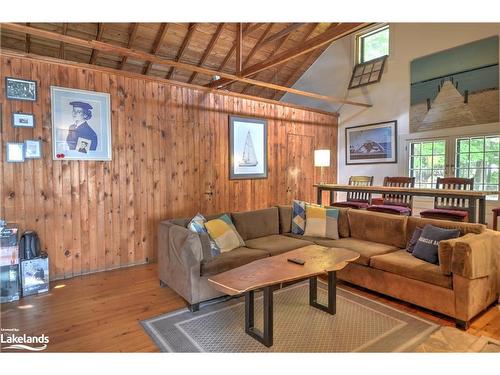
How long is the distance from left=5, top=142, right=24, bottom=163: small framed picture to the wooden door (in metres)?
4.41

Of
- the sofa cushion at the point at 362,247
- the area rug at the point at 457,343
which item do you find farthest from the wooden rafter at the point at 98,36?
the area rug at the point at 457,343

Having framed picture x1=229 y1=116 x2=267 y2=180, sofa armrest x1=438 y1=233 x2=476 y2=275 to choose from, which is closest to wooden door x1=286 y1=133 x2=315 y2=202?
framed picture x1=229 y1=116 x2=267 y2=180

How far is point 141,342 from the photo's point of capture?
7.36 feet

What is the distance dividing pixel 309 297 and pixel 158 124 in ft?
10.1

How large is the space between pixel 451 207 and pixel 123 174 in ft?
14.1

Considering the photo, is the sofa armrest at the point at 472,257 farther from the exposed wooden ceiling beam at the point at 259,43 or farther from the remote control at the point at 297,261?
the exposed wooden ceiling beam at the point at 259,43

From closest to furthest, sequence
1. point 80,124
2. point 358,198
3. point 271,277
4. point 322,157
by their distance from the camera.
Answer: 1. point 271,277
2. point 80,124
3. point 358,198
4. point 322,157

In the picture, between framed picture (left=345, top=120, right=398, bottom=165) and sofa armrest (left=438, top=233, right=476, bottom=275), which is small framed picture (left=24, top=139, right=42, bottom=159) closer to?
sofa armrest (left=438, top=233, right=476, bottom=275)

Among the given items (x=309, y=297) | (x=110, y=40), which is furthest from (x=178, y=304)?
(x=110, y=40)

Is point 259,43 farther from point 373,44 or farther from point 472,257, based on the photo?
point 472,257

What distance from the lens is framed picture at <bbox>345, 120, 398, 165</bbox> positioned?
20.5 ft

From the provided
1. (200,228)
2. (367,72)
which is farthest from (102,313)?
(367,72)

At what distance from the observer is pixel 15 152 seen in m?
3.27

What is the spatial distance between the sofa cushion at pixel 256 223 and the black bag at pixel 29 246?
7.05 ft
